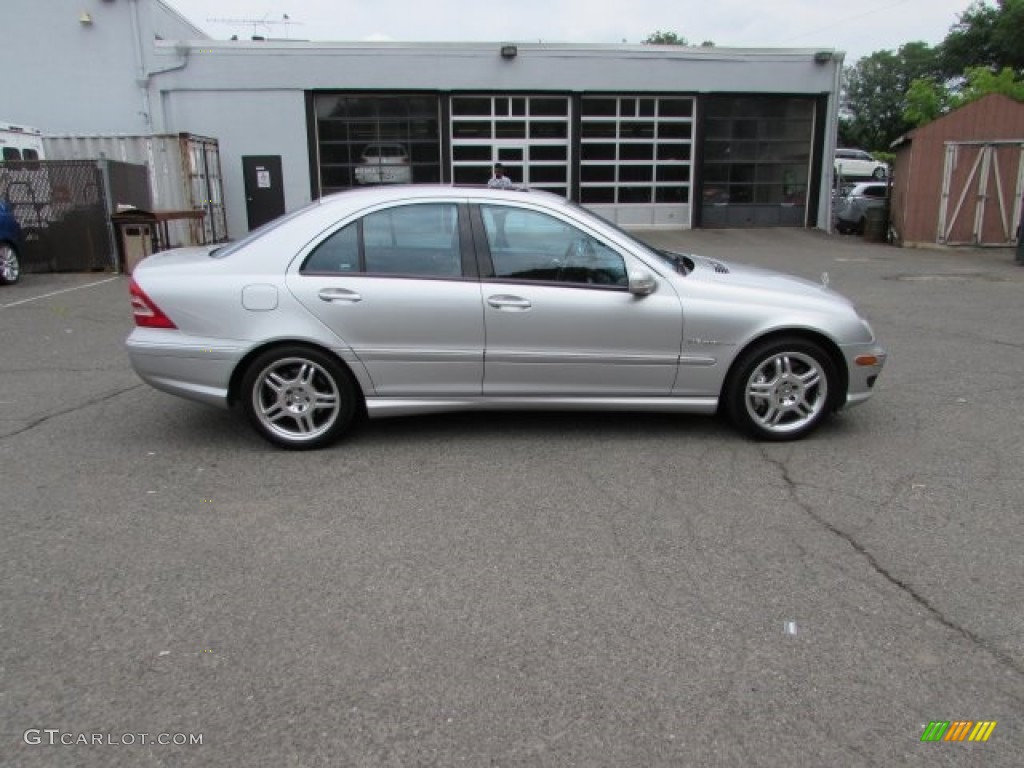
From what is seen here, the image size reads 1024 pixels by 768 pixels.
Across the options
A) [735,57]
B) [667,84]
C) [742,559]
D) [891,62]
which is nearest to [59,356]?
[742,559]

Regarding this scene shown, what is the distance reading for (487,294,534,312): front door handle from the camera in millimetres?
5102

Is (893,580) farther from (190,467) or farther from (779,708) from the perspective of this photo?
(190,467)

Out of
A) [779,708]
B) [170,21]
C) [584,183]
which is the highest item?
[170,21]

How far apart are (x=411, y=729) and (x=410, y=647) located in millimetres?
464

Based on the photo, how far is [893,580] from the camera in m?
3.54

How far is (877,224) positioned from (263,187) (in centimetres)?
1551

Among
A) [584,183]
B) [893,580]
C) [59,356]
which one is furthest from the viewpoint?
[584,183]

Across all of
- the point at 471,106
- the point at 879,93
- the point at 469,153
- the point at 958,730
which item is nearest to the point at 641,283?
the point at 958,730

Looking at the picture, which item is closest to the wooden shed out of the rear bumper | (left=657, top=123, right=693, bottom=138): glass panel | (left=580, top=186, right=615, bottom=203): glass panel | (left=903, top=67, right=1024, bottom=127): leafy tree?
(left=657, top=123, right=693, bottom=138): glass panel

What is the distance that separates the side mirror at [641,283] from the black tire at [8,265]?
11.9 meters

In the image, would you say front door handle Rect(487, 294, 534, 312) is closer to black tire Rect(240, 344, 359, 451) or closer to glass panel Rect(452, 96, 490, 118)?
black tire Rect(240, 344, 359, 451)

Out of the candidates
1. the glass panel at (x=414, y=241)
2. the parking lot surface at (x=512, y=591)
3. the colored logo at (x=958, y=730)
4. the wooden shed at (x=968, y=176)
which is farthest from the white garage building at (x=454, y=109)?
the colored logo at (x=958, y=730)

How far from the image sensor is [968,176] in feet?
60.0

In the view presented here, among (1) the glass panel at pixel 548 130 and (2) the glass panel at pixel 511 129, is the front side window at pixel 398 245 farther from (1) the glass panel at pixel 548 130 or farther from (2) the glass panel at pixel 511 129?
(1) the glass panel at pixel 548 130
